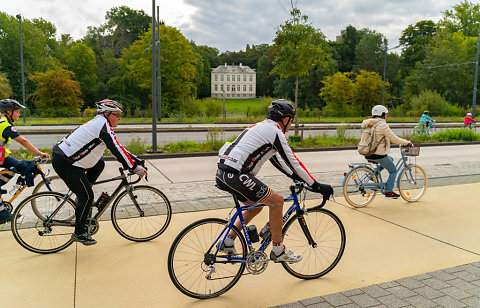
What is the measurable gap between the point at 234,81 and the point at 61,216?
122 meters

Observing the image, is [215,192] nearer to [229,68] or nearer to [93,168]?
[93,168]

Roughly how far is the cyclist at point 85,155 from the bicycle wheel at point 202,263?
146cm

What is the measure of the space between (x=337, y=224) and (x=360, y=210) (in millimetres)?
2830

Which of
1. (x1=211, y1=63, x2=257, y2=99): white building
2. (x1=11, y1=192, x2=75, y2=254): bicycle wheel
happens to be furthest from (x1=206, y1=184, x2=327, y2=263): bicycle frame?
(x1=211, y1=63, x2=257, y2=99): white building

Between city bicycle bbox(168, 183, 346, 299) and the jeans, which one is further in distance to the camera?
the jeans

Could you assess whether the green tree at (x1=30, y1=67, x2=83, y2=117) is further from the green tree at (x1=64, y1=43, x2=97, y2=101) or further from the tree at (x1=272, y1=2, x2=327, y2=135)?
the tree at (x1=272, y1=2, x2=327, y2=135)

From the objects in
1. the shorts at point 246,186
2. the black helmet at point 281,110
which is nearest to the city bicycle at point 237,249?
the shorts at point 246,186

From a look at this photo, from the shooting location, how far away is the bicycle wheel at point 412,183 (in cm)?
732

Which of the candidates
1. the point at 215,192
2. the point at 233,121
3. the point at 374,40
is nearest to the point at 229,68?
the point at 374,40

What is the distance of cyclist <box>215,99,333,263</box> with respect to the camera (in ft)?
12.0

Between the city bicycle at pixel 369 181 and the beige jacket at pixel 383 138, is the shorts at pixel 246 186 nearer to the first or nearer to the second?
the city bicycle at pixel 369 181

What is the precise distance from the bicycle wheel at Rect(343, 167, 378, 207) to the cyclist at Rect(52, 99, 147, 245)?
12.2 feet

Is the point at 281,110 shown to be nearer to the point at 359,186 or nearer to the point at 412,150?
the point at 359,186

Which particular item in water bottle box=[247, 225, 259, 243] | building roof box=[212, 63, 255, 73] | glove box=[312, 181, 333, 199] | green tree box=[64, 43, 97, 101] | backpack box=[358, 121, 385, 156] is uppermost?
building roof box=[212, 63, 255, 73]
